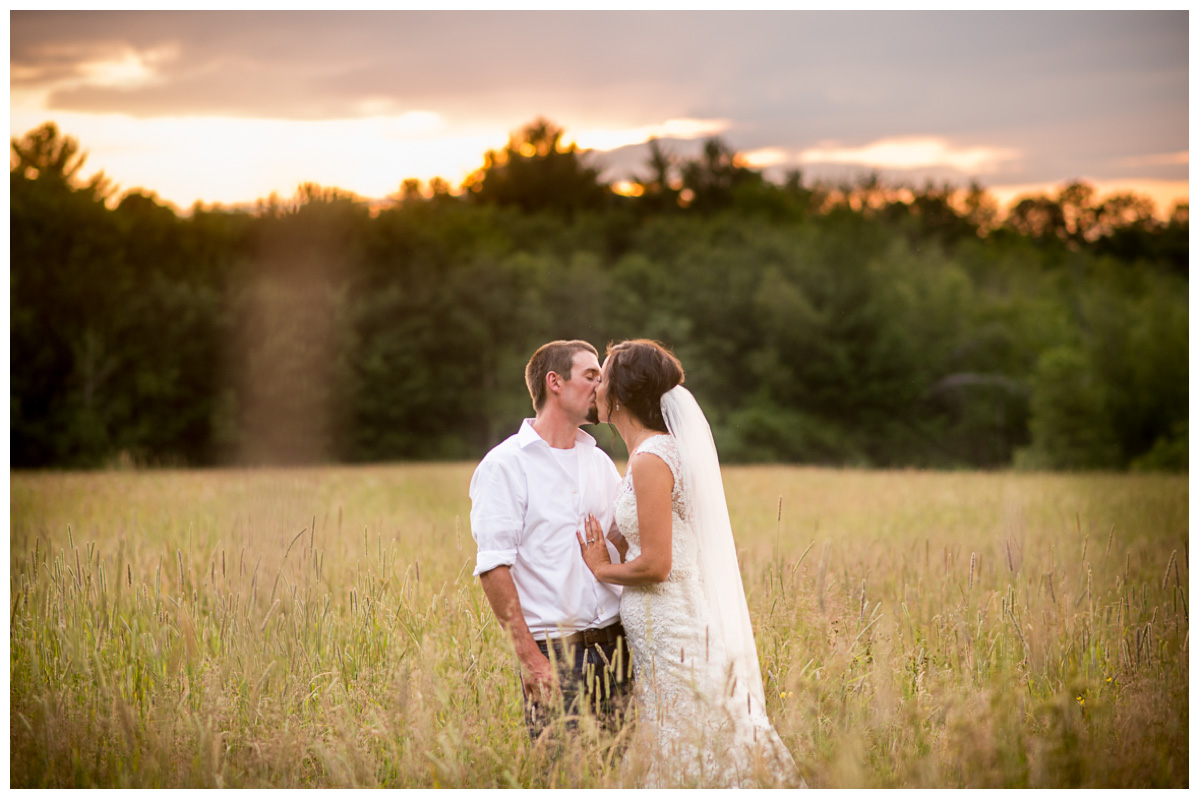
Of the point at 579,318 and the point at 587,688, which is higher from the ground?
the point at 579,318

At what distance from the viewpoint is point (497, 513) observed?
9.88ft

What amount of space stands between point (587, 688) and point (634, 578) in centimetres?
46

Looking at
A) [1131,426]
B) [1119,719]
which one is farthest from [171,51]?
[1131,426]

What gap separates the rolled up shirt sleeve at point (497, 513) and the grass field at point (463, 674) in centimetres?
52

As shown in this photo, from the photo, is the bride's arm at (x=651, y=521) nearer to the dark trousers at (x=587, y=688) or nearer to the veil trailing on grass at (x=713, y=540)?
the veil trailing on grass at (x=713, y=540)

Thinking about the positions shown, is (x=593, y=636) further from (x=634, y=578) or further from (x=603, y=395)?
(x=603, y=395)

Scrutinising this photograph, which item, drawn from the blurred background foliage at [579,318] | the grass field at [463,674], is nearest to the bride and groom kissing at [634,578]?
the grass field at [463,674]

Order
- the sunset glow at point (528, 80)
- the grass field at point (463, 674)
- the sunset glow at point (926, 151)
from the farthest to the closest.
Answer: the sunset glow at point (926, 151) < the sunset glow at point (528, 80) < the grass field at point (463, 674)

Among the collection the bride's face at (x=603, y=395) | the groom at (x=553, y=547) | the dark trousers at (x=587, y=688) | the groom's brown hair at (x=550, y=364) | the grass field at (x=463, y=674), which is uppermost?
the groom's brown hair at (x=550, y=364)

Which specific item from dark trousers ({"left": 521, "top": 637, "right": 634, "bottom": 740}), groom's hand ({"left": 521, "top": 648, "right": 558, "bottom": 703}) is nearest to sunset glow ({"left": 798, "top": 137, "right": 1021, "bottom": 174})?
dark trousers ({"left": 521, "top": 637, "right": 634, "bottom": 740})

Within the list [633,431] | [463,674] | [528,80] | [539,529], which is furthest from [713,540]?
[528,80]

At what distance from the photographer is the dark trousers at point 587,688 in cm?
301

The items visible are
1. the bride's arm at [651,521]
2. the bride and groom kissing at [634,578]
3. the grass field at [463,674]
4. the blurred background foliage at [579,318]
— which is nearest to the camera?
the bride's arm at [651,521]
